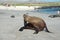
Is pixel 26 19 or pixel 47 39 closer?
pixel 47 39

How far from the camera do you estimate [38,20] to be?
14000mm

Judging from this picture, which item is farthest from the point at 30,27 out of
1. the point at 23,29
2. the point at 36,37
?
the point at 36,37

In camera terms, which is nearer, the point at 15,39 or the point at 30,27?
the point at 15,39

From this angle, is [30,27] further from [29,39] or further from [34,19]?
[29,39]

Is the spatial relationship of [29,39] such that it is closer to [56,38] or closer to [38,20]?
[56,38]

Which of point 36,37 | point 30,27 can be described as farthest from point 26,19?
point 36,37

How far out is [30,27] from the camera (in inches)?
575

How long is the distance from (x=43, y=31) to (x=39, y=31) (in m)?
0.38

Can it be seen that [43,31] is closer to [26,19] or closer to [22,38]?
[26,19]

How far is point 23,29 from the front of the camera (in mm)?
14836

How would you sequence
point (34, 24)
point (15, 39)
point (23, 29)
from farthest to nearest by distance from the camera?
point (23, 29) → point (34, 24) → point (15, 39)

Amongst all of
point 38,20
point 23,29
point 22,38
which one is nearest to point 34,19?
point 38,20

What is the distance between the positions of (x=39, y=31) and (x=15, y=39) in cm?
247

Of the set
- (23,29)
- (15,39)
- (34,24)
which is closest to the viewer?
(15,39)
